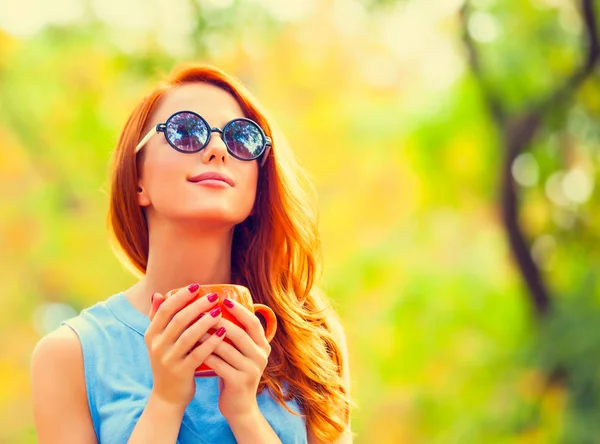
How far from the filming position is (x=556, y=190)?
8.97m

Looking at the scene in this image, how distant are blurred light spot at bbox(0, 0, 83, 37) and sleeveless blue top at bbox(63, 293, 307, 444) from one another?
8.29 metres

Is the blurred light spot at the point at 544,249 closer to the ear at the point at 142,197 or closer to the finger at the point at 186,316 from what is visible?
the ear at the point at 142,197

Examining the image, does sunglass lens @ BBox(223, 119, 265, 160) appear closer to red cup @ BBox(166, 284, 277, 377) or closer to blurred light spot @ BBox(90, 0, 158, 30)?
red cup @ BBox(166, 284, 277, 377)

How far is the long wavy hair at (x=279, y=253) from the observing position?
1871mm

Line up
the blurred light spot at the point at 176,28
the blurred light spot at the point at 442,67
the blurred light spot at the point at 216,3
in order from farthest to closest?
the blurred light spot at the point at 442,67
the blurred light spot at the point at 176,28
the blurred light spot at the point at 216,3

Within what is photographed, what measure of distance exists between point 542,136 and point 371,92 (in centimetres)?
294

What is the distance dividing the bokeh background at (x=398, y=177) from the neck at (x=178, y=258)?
21.2ft

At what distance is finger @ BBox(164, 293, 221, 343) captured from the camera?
1.55 m

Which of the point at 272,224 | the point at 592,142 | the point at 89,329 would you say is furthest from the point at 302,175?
the point at 592,142

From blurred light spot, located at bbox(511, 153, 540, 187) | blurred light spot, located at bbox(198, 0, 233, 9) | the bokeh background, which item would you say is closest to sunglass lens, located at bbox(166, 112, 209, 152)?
the bokeh background

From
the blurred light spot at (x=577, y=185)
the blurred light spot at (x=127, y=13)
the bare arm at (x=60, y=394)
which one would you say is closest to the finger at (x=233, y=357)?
the bare arm at (x=60, y=394)

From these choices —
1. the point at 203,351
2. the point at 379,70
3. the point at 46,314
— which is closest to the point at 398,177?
the point at 379,70

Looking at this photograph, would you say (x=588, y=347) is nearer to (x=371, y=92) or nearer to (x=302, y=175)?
(x=371, y=92)

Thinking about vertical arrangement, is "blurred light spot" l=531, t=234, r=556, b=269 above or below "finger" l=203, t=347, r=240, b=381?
above
